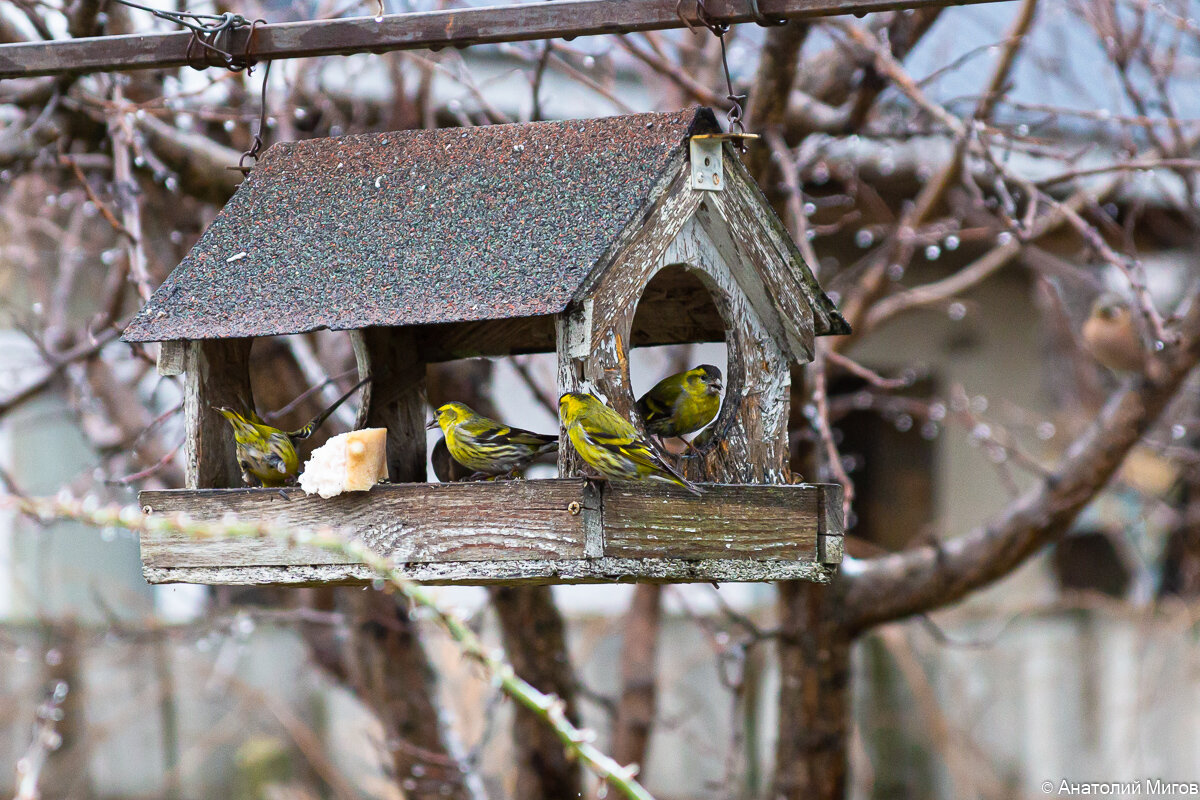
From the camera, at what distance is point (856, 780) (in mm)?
9391

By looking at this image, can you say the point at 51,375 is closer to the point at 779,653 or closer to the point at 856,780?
the point at 779,653

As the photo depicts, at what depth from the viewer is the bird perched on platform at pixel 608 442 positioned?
113 inches

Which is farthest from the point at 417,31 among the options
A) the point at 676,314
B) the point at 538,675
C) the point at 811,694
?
the point at 811,694

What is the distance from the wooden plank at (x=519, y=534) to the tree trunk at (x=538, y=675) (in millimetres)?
2722

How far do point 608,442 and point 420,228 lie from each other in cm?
74

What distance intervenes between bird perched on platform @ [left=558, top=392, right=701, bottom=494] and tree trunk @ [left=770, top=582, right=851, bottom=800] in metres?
3.04

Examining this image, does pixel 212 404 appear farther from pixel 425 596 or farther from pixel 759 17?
pixel 425 596

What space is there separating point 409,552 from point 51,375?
3.37 meters

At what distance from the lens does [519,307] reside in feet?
9.07

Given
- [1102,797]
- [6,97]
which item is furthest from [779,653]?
[1102,797]

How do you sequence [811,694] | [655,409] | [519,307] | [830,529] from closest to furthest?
[519,307] → [830,529] → [655,409] → [811,694]

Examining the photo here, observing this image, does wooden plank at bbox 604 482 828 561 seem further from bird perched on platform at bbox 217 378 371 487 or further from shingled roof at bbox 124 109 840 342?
bird perched on platform at bbox 217 378 371 487

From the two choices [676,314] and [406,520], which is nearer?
[406,520]

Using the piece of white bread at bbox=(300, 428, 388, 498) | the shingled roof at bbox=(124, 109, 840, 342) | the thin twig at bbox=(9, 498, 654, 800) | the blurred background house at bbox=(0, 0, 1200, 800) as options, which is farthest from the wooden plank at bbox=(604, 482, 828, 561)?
the blurred background house at bbox=(0, 0, 1200, 800)
